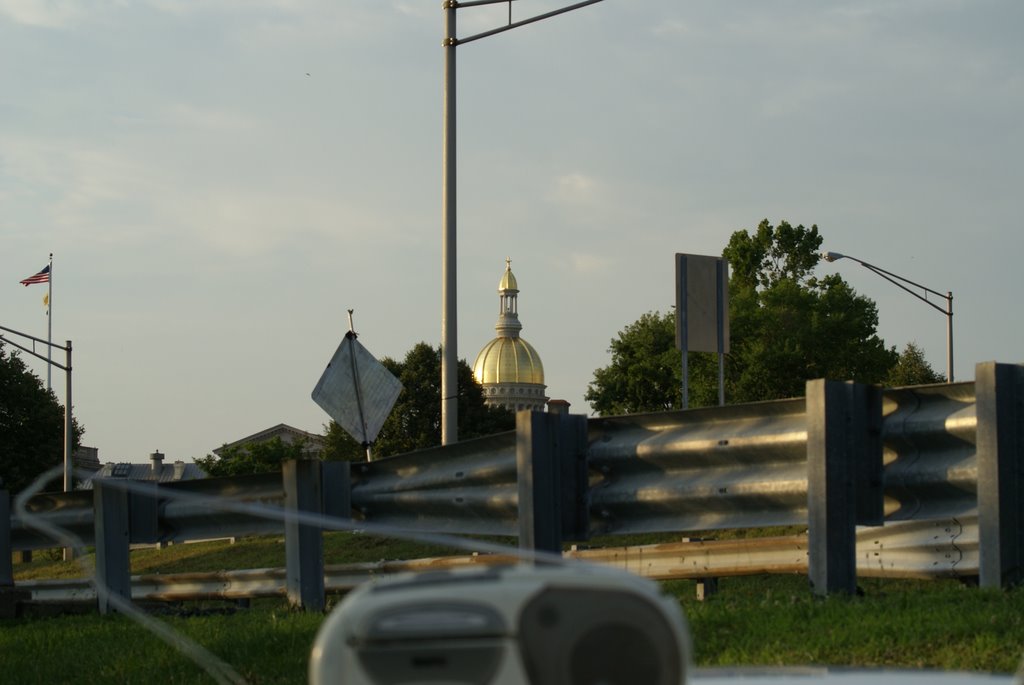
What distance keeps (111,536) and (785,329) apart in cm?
6708

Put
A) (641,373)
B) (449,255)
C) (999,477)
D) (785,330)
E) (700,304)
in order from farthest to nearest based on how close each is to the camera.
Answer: (641,373) → (785,330) → (449,255) → (700,304) → (999,477)

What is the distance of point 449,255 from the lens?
1703 centimetres

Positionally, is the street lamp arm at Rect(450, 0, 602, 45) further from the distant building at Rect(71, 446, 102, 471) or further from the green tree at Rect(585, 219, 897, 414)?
the distant building at Rect(71, 446, 102, 471)

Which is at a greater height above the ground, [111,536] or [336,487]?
[336,487]

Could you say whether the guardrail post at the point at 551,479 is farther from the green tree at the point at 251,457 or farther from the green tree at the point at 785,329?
the green tree at the point at 251,457

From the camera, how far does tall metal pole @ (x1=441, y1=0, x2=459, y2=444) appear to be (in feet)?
52.0

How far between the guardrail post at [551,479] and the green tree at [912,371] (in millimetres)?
79332

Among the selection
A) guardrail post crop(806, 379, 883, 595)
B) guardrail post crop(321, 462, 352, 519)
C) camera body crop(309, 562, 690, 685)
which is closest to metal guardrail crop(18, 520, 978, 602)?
guardrail post crop(806, 379, 883, 595)

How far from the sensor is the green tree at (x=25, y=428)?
7125 cm

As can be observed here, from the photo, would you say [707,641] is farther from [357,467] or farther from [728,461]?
[357,467]

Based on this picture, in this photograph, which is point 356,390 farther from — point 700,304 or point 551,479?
point 551,479

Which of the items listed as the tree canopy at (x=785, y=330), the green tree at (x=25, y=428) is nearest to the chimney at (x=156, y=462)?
the green tree at (x=25, y=428)

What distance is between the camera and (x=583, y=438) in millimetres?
7629

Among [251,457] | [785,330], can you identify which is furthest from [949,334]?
[251,457]
